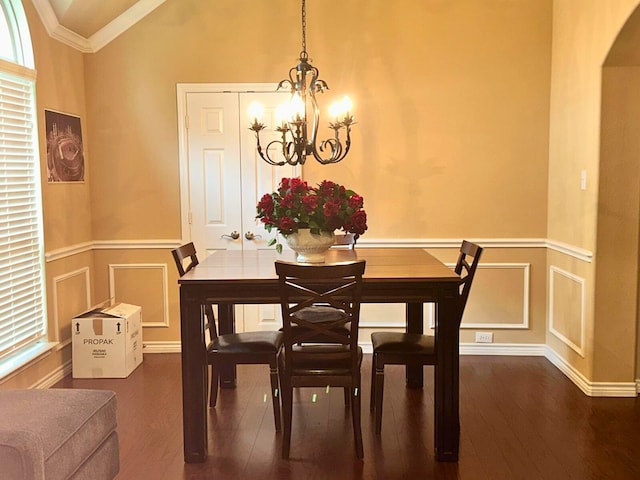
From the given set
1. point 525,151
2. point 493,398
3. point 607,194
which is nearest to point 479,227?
point 525,151

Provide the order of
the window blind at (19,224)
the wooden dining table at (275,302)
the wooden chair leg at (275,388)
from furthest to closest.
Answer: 1. the window blind at (19,224)
2. the wooden chair leg at (275,388)
3. the wooden dining table at (275,302)

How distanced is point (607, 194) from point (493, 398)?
1446 millimetres

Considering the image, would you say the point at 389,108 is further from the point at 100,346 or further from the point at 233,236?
the point at 100,346

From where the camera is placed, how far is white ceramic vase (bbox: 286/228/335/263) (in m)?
3.20

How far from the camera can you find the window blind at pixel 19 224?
12.0 feet

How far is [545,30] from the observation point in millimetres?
4609

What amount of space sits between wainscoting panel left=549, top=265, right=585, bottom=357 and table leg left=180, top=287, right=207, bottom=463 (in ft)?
8.29

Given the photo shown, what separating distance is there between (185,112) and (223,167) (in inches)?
20.0

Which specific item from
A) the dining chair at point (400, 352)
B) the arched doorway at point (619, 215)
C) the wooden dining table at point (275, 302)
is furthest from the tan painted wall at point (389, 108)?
the wooden dining table at point (275, 302)

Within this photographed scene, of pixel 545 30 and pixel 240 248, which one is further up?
pixel 545 30

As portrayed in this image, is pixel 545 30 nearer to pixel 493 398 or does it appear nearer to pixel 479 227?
pixel 479 227

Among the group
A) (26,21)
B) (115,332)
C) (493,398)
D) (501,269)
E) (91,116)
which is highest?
(26,21)

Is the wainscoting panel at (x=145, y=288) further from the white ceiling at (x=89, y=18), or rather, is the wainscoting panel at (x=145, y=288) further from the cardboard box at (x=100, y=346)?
the white ceiling at (x=89, y=18)

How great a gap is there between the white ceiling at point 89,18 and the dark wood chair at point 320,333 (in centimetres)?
256
